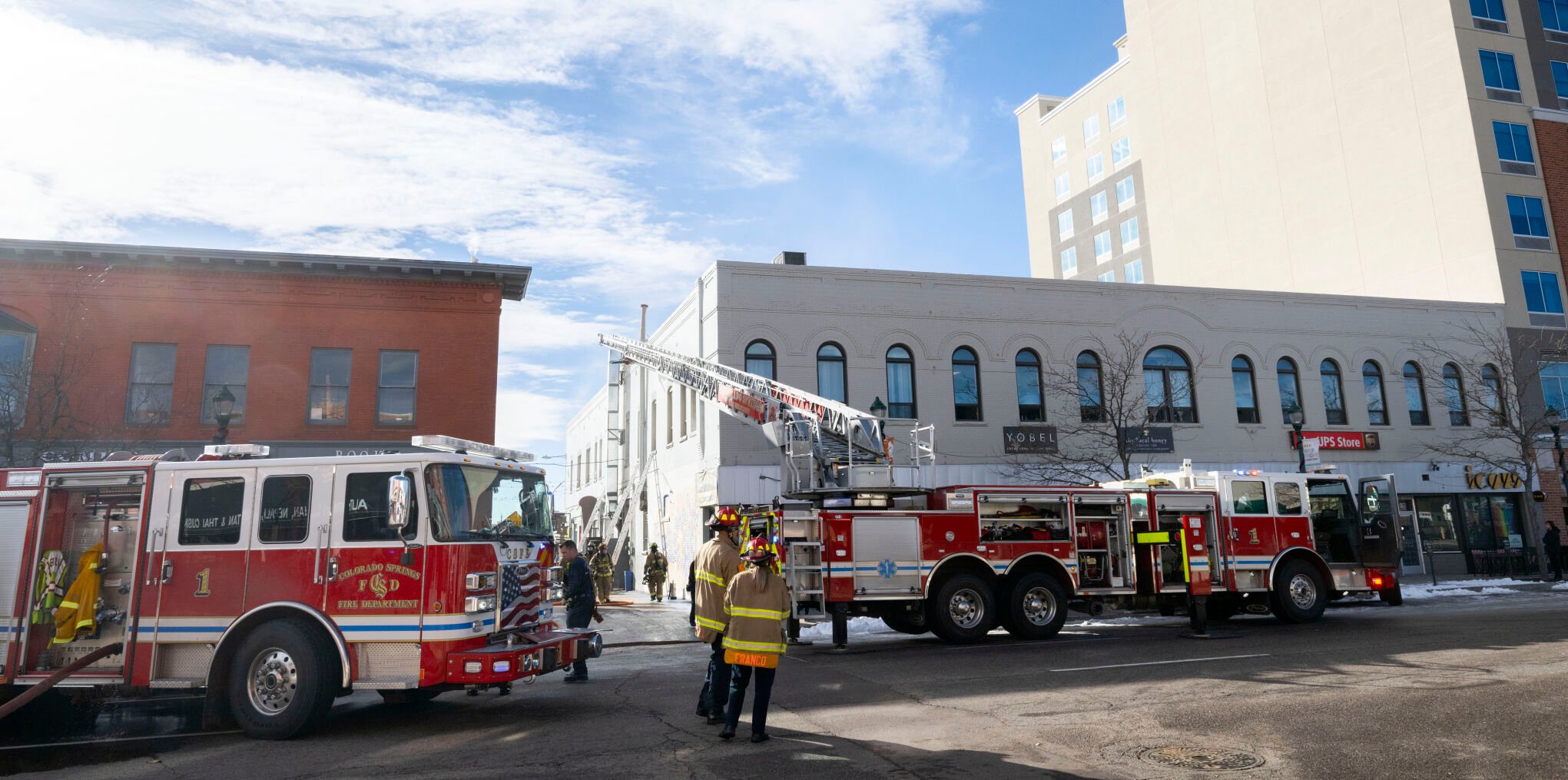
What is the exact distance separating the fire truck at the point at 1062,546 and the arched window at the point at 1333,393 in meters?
14.4

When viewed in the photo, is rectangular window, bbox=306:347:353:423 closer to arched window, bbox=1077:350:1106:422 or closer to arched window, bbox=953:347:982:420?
arched window, bbox=953:347:982:420

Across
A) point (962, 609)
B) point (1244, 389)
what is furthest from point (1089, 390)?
point (962, 609)

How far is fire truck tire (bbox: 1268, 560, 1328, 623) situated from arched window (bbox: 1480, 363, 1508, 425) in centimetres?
1964

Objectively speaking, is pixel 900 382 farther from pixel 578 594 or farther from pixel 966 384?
pixel 578 594

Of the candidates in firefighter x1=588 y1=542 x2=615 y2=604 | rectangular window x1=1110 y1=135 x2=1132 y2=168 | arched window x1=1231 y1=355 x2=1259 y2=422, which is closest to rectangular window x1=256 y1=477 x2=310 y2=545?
firefighter x1=588 y1=542 x2=615 y2=604

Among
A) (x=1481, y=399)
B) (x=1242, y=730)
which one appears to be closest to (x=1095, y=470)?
(x=1481, y=399)

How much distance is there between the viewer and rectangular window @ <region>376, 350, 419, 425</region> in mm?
22281

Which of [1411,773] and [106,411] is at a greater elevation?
[106,411]

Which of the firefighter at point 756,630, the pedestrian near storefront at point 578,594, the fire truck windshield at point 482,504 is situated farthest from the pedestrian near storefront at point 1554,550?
the fire truck windshield at point 482,504

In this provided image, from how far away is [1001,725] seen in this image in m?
7.93

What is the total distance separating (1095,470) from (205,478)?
73.9 feet

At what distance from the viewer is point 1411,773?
6.16 m

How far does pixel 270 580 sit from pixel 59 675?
210 cm

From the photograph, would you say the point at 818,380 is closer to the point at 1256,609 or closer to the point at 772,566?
the point at 1256,609
